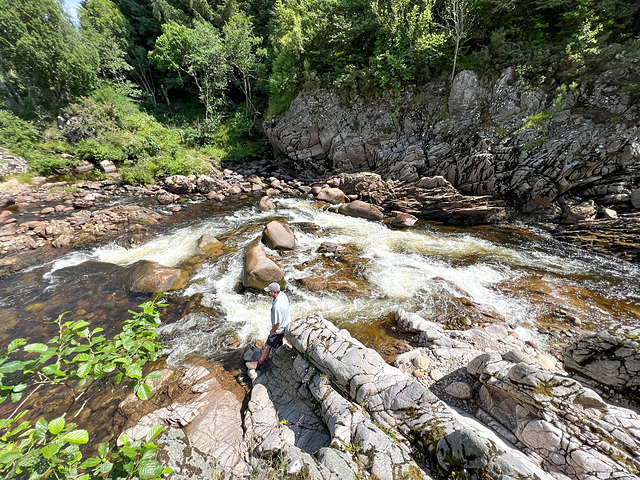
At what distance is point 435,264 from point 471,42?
17.5 meters

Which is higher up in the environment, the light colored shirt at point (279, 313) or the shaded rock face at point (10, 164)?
the shaded rock face at point (10, 164)

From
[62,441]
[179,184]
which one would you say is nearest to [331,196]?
[179,184]

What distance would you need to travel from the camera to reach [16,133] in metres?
21.6

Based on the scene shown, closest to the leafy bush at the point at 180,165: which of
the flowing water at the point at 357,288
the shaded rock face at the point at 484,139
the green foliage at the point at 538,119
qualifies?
the shaded rock face at the point at 484,139

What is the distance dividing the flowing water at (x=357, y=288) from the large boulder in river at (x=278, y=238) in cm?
50

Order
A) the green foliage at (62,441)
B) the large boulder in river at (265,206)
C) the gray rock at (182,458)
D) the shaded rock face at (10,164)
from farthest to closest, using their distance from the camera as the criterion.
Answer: the shaded rock face at (10,164), the large boulder in river at (265,206), the gray rock at (182,458), the green foliage at (62,441)

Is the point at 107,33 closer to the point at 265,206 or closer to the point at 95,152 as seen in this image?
the point at 95,152

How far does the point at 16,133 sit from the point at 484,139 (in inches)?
1440

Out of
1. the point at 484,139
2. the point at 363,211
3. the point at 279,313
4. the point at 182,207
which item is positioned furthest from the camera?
the point at 182,207

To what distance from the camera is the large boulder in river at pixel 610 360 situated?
4.43 m

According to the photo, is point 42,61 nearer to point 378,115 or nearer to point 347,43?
point 347,43

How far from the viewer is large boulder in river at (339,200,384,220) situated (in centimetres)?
1589

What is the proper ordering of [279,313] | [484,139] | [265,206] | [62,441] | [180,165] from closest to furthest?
[62,441], [279,313], [484,139], [265,206], [180,165]

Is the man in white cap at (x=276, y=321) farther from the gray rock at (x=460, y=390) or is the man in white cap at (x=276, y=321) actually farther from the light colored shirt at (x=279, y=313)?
the gray rock at (x=460, y=390)
